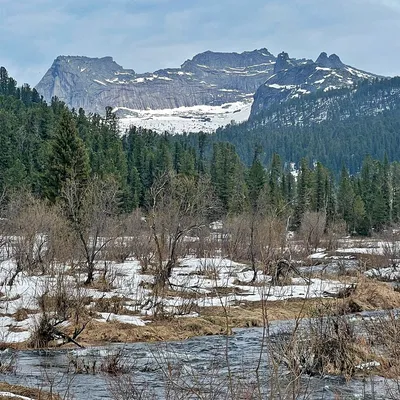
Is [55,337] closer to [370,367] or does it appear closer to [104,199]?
[370,367]

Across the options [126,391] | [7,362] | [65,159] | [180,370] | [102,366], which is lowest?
[7,362]

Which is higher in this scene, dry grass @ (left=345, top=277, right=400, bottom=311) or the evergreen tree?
the evergreen tree

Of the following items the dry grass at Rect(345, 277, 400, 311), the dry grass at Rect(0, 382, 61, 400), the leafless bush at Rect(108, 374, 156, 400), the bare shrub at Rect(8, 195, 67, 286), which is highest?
the bare shrub at Rect(8, 195, 67, 286)

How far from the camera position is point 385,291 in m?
31.5

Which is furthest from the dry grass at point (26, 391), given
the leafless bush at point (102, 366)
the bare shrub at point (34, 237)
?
the bare shrub at point (34, 237)

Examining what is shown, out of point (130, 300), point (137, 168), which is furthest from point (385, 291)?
point (137, 168)

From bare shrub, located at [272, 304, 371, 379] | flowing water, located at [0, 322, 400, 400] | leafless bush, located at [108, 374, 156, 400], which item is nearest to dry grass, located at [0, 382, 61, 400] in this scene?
flowing water, located at [0, 322, 400, 400]

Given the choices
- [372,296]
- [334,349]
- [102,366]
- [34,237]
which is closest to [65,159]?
[34,237]

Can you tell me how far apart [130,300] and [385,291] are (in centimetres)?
1295

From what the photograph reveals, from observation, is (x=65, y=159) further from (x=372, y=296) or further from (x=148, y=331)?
(x=148, y=331)

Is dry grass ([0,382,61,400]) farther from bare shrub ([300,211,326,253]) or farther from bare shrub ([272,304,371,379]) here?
bare shrub ([300,211,326,253])

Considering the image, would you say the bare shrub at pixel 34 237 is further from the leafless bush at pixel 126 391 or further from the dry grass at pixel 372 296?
the leafless bush at pixel 126 391

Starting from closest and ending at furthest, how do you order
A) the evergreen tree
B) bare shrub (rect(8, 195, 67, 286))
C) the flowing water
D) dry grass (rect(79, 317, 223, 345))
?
1. the flowing water
2. dry grass (rect(79, 317, 223, 345))
3. bare shrub (rect(8, 195, 67, 286))
4. the evergreen tree

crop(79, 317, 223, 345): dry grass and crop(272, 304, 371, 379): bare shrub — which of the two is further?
crop(79, 317, 223, 345): dry grass
